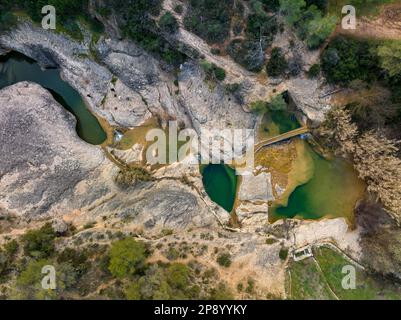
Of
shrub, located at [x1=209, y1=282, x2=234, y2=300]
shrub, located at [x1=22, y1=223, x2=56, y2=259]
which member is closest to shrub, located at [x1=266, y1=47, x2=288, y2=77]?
shrub, located at [x1=209, y1=282, x2=234, y2=300]

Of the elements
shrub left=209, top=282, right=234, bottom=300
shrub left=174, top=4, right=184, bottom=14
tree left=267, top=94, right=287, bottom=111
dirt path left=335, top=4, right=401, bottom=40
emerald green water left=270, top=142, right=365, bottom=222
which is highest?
shrub left=174, top=4, right=184, bottom=14

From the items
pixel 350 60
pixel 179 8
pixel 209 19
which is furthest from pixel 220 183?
pixel 179 8

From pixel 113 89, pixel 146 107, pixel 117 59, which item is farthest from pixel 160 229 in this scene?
pixel 117 59

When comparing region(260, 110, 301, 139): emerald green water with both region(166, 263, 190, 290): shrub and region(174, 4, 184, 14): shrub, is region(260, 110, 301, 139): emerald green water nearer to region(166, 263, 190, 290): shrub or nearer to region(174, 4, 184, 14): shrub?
region(174, 4, 184, 14): shrub

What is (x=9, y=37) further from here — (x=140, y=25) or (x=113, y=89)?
(x=140, y=25)

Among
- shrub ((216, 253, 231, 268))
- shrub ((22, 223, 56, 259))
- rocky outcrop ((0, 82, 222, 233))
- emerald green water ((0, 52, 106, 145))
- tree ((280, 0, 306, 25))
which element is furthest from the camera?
emerald green water ((0, 52, 106, 145))

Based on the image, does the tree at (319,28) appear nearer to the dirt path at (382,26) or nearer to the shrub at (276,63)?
the dirt path at (382,26)
